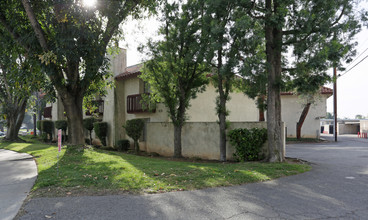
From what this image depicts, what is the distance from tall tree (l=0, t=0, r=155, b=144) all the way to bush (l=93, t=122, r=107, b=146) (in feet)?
23.7

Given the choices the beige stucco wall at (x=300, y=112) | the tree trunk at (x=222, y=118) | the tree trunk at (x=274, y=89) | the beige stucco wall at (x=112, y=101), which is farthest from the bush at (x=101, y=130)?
the beige stucco wall at (x=300, y=112)

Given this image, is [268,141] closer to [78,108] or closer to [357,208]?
[357,208]

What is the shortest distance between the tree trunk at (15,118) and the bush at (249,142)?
2032 cm

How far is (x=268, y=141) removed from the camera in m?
10.4

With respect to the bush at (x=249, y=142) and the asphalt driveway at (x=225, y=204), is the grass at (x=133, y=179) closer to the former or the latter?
the asphalt driveway at (x=225, y=204)

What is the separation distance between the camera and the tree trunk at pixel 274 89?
10164mm

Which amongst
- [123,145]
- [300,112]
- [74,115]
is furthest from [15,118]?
[300,112]

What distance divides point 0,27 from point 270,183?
13.4 m

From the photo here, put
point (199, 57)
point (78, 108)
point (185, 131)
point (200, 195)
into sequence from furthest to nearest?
point (185, 131), point (78, 108), point (199, 57), point (200, 195)

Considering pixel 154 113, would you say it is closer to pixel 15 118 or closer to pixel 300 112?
pixel 15 118

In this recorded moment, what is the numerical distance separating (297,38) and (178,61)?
5530mm

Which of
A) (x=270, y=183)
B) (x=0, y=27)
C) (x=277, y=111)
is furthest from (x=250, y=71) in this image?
(x=0, y=27)

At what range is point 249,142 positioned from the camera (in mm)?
11148

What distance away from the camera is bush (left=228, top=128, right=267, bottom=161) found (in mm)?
11102
